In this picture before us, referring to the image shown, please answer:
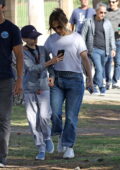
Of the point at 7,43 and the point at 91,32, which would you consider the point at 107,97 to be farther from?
the point at 7,43

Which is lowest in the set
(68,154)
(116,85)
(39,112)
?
(116,85)

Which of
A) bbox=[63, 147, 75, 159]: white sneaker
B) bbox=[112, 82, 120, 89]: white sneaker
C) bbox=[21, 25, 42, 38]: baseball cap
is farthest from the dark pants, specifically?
bbox=[112, 82, 120, 89]: white sneaker

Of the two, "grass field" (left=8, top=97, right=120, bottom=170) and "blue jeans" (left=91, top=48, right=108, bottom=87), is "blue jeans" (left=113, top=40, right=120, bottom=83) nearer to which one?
"blue jeans" (left=91, top=48, right=108, bottom=87)

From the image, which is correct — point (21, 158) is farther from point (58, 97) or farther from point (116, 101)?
point (116, 101)

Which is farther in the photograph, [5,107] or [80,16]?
[80,16]

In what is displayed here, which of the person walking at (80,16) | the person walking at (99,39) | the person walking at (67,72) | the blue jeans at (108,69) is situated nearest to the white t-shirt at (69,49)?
the person walking at (67,72)

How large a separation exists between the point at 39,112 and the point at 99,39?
8.90 m

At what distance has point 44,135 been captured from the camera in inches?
455

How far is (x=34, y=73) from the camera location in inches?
442

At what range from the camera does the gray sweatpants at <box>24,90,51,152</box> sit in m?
11.3

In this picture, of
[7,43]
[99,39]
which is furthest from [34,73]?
[99,39]

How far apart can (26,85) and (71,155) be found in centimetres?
103

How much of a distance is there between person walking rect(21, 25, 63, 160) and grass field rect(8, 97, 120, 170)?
438 mm

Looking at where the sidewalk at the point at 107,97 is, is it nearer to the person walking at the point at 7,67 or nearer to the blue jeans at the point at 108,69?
the blue jeans at the point at 108,69
